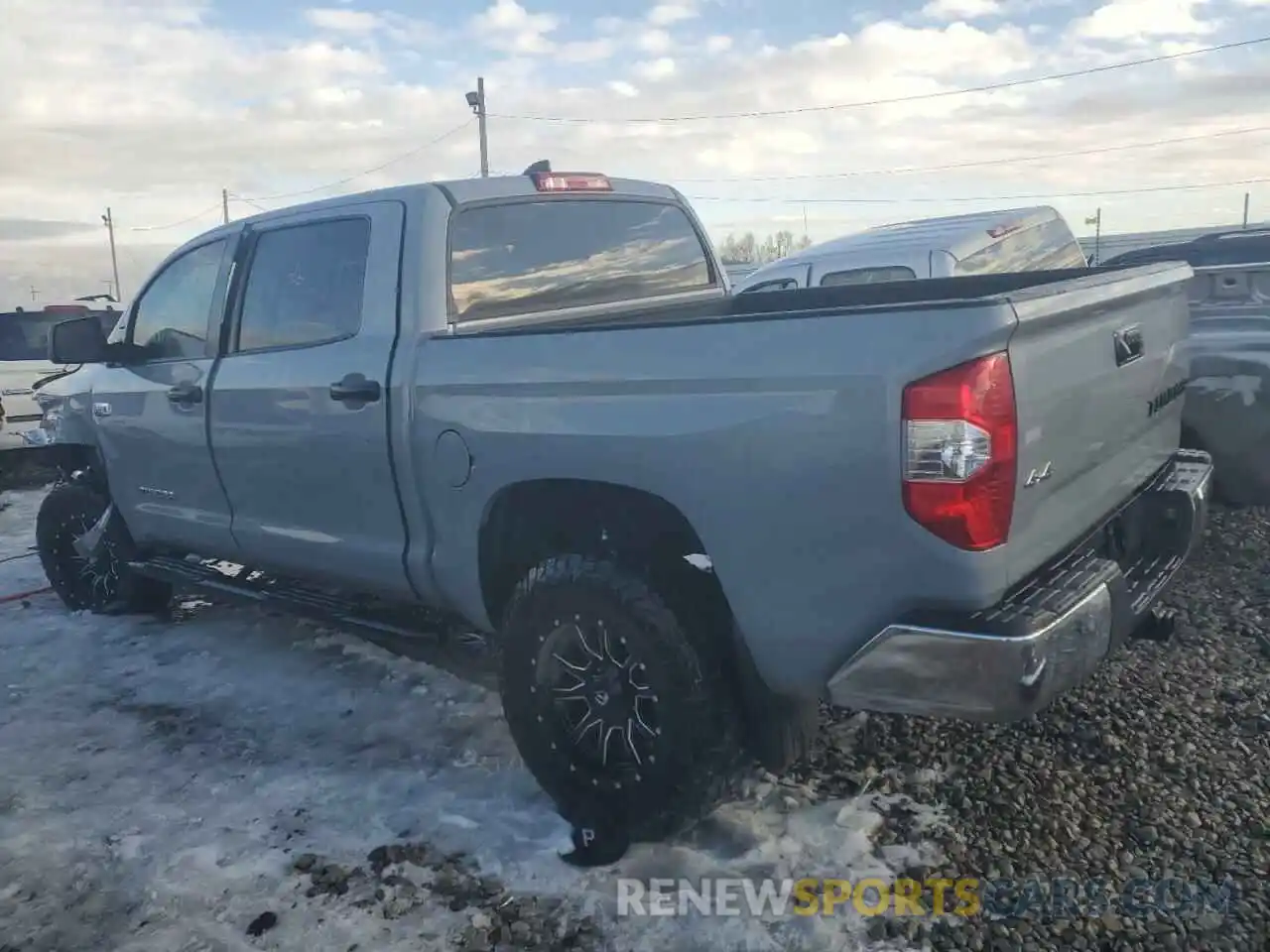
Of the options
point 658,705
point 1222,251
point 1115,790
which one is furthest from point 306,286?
point 1222,251

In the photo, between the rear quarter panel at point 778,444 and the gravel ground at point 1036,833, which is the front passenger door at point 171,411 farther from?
the rear quarter panel at point 778,444

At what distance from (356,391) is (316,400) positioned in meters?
0.30

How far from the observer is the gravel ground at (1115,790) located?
2602 millimetres

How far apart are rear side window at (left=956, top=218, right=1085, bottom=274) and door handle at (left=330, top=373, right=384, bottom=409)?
17.2 feet

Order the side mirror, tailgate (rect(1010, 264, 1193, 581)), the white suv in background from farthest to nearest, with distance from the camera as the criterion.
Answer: the white suv in background < the side mirror < tailgate (rect(1010, 264, 1193, 581))

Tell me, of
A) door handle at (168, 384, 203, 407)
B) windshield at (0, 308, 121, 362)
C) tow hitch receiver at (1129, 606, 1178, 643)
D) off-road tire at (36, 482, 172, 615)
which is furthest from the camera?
windshield at (0, 308, 121, 362)

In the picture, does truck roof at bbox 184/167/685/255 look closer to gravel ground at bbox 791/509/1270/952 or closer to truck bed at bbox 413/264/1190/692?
truck bed at bbox 413/264/1190/692

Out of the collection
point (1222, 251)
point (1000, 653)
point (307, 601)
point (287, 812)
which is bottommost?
point (287, 812)

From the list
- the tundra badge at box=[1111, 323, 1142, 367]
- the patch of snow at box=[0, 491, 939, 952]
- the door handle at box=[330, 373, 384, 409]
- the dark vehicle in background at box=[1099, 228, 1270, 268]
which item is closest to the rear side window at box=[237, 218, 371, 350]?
the door handle at box=[330, 373, 384, 409]

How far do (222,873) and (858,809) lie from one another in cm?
188

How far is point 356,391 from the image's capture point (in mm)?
3508

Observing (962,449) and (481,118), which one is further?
(481,118)

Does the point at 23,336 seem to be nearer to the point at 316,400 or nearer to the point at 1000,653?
the point at 316,400

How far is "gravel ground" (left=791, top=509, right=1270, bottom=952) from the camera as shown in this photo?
2.60 meters
